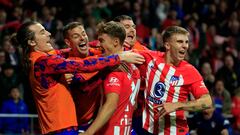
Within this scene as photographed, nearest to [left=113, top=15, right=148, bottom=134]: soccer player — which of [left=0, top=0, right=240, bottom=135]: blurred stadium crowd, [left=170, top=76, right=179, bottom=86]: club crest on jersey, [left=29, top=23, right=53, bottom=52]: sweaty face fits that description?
[left=170, top=76, right=179, bottom=86]: club crest on jersey

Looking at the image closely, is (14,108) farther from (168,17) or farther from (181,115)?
(168,17)

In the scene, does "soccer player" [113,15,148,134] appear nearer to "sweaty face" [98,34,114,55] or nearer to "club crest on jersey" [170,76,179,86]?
"club crest on jersey" [170,76,179,86]

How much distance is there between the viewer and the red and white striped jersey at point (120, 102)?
22.7ft

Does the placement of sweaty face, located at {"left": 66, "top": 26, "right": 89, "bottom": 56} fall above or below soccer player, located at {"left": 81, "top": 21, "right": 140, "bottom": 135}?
above

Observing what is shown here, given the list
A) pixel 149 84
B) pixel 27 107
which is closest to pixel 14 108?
pixel 27 107

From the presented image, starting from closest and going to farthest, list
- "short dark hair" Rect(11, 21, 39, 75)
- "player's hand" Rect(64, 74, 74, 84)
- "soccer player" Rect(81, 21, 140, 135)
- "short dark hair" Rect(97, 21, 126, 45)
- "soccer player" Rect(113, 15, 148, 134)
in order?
"soccer player" Rect(81, 21, 140, 135), "short dark hair" Rect(97, 21, 126, 45), "short dark hair" Rect(11, 21, 39, 75), "player's hand" Rect(64, 74, 74, 84), "soccer player" Rect(113, 15, 148, 134)

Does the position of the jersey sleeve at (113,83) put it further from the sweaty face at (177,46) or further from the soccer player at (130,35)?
the soccer player at (130,35)

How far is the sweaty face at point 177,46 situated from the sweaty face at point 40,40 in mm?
1428

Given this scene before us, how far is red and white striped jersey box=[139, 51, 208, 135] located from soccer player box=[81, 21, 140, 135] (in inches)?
22.6

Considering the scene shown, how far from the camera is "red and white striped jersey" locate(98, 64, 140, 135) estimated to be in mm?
6934

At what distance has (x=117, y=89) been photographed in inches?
271

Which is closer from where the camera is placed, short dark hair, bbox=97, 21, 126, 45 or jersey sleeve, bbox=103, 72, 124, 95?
jersey sleeve, bbox=103, 72, 124, 95

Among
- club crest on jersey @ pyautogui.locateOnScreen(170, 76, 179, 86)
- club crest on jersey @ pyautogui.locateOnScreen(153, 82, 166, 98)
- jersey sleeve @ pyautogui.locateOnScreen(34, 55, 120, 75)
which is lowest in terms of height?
club crest on jersey @ pyautogui.locateOnScreen(153, 82, 166, 98)

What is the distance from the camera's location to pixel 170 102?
7742 millimetres
